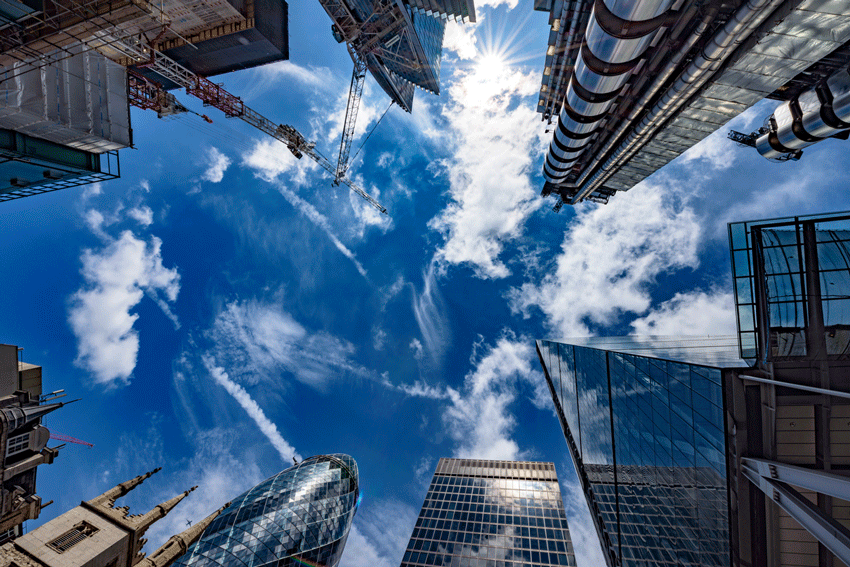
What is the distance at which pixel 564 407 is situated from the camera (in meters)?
53.4

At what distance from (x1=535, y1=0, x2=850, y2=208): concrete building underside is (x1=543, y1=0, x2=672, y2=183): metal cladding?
8 cm

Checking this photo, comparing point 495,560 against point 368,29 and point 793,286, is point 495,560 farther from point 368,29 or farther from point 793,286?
point 368,29

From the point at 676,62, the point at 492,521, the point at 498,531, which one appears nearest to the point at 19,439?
the point at 676,62

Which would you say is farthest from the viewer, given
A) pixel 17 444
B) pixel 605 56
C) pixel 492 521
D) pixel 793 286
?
pixel 492 521

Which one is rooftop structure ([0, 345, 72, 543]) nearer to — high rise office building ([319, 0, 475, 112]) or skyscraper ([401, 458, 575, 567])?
high rise office building ([319, 0, 475, 112])

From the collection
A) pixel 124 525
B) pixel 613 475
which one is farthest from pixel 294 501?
pixel 613 475

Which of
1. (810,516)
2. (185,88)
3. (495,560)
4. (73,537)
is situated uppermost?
(185,88)

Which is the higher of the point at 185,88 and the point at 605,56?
the point at 185,88

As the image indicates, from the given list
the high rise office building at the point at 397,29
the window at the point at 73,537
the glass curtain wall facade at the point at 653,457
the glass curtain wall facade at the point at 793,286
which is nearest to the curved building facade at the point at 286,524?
the window at the point at 73,537

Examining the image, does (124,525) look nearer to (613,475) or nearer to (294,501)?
(294,501)

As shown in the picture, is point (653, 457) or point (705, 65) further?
point (705, 65)

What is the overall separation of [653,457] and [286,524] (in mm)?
76241

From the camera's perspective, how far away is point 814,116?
2953 cm

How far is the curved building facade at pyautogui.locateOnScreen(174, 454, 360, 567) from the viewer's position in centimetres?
6050
